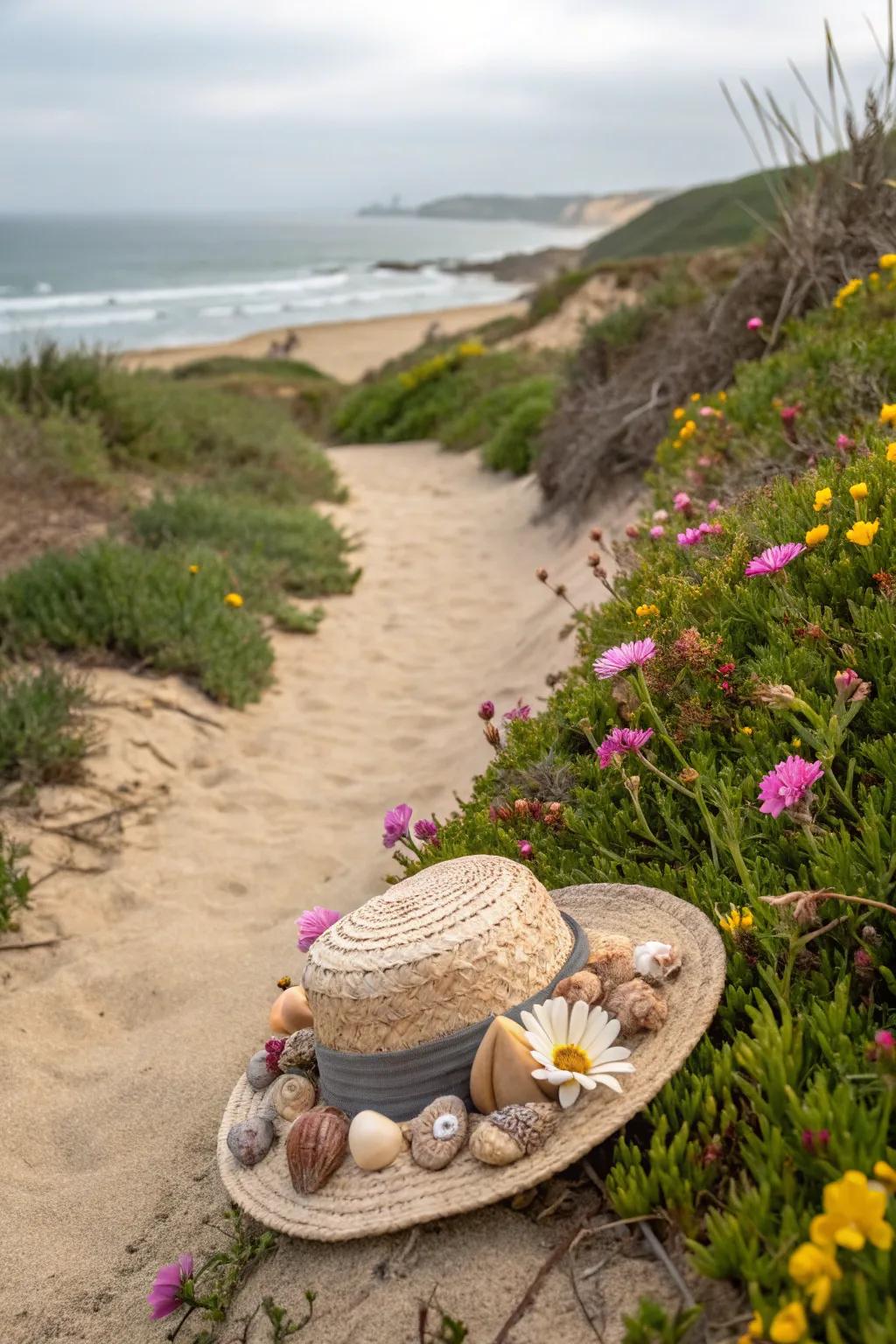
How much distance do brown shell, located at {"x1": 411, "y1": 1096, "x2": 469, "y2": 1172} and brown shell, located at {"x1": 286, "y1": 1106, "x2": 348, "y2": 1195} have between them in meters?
0.16

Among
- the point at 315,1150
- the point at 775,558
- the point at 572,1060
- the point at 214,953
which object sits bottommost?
the point at 214,953

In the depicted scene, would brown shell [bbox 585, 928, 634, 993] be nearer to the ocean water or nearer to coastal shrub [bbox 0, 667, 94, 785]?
coastal shrub [bbox 0, 667, 94, 785]

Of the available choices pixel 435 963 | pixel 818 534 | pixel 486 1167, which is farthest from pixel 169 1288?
pixel 818 534

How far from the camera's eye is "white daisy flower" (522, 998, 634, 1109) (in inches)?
76.5

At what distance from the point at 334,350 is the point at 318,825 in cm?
3270

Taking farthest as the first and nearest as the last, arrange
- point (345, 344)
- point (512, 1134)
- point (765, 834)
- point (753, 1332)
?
point (345, 344) < point (765, 834) < point (512, 1134) < point (753, 1332)

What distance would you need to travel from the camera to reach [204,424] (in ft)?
37.1

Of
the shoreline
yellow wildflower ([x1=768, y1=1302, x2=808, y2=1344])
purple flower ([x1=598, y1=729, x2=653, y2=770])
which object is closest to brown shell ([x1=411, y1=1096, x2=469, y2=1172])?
yellow wildflower ([x1=768, y1=1302, x2=808, y2=1344])

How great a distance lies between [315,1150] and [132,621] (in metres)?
4.31

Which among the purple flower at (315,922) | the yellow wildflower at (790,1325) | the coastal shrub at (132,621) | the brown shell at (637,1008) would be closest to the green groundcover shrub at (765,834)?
the yellow wildflower at (790,1325)

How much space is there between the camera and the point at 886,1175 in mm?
1520

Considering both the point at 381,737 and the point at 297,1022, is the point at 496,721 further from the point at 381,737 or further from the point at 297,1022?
the point at 297,1022

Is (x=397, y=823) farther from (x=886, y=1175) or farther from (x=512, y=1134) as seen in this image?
(x=886, y=1175)

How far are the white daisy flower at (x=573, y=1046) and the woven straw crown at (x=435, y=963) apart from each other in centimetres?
11
